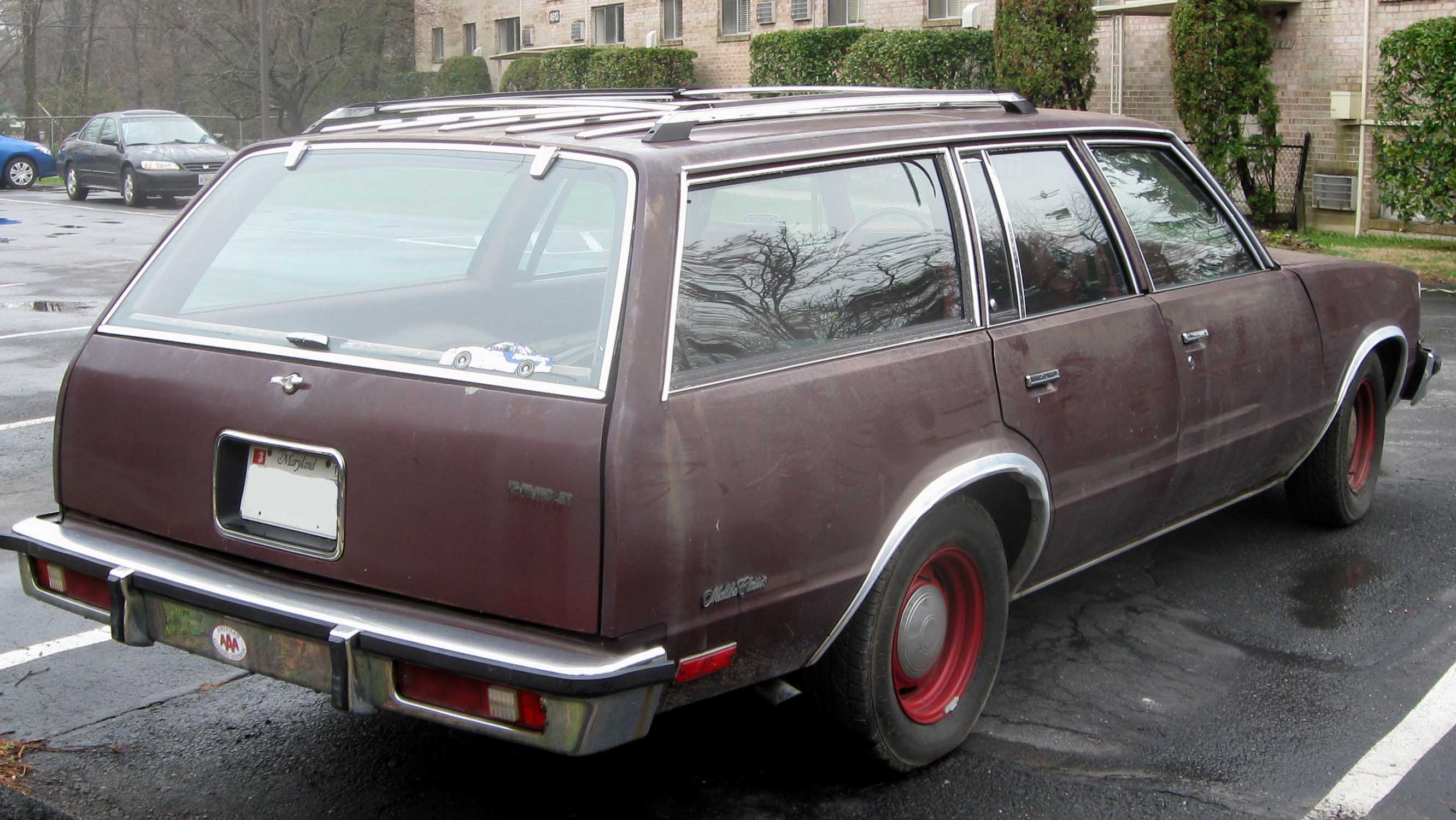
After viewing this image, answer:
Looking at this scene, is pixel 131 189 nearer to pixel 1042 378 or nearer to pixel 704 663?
pixel 1042 378

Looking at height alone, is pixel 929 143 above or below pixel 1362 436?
above

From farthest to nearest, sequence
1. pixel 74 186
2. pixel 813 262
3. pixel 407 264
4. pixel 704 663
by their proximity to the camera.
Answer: pixel 74 186, pixel 407 264, pixel 813 262, pixel 704 663

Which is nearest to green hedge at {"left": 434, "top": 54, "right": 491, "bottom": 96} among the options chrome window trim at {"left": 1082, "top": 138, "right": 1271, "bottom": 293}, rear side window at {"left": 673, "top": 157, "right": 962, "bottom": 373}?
chrome window trim at {"left": 1082, "top": 138, "right": 1271, "bottom": 293}

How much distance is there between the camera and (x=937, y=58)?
74.4 ft

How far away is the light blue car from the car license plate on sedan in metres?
31.0

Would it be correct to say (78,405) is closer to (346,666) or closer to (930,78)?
(346,666)

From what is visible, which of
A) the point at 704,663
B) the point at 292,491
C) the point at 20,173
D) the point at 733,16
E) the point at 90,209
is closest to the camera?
the point at 704,663

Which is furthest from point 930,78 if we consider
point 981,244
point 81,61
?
point 81,61

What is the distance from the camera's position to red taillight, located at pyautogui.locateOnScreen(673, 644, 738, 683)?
3.01 metres

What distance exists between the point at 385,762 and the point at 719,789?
930mm

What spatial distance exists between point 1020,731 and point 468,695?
5.90 ft

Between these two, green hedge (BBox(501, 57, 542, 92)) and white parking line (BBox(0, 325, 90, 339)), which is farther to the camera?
green hedge (BBox(501, 57, 542, 92))

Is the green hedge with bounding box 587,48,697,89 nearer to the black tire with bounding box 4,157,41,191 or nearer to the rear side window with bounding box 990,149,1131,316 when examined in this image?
the black tire with bounding box 4,157,41,191

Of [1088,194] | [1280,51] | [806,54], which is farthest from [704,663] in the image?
[806,54]
